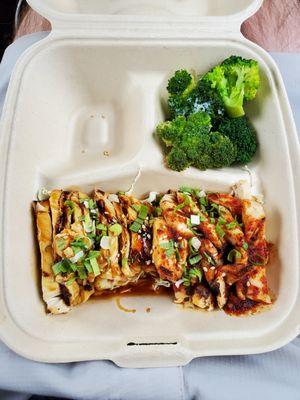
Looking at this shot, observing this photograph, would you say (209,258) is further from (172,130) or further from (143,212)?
(172,130)

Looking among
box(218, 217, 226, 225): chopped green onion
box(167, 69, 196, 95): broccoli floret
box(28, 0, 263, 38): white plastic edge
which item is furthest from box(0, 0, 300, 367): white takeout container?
box(218, 217, 226, 225): chopped green onion

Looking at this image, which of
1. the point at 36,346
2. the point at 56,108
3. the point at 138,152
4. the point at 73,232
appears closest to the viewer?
the point at 36,346

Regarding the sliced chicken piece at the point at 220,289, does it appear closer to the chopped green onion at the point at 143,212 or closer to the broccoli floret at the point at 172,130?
the chopped green onion at the point at 143,212

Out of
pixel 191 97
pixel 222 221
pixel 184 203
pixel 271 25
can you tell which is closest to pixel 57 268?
pixel 184 203

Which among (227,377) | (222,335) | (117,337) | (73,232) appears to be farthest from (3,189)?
(227,377)

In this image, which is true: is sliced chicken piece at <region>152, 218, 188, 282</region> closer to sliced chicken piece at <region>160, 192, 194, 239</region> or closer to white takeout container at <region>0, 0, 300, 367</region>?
sliced chicken piece at <region>160, 192, 194, 239</region>

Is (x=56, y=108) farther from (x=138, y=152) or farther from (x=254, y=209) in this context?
(x=254, y=209)

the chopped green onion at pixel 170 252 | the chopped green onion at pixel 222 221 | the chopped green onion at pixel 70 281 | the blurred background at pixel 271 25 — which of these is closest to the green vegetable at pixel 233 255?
the chopped green onion at pixel 222 221
